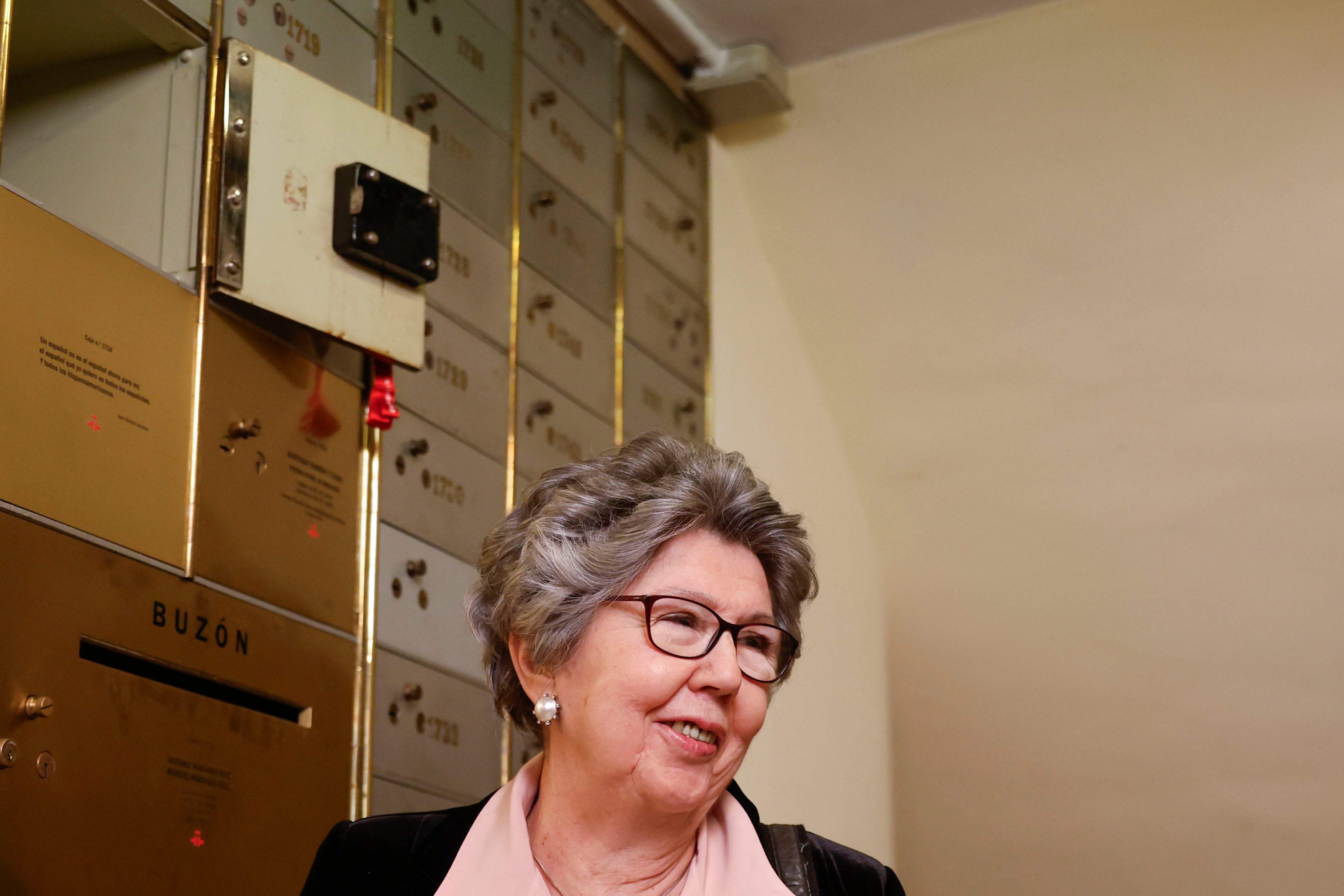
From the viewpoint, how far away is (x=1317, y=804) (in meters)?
3.86

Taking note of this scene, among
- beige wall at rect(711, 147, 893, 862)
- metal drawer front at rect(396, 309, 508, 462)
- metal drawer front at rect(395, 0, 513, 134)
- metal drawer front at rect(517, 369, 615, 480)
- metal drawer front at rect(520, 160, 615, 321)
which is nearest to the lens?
metal drawer front at rect(396, 309, 508, 462)

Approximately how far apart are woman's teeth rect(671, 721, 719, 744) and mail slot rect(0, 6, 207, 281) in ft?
3.85

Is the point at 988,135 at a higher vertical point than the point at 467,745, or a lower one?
higher

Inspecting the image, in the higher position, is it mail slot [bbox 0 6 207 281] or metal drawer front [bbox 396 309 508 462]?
mail slot [bbox 0 6 207 281]

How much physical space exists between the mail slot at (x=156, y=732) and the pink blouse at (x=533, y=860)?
0.60 meters

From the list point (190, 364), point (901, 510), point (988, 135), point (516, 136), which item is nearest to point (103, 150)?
point (190, 364)

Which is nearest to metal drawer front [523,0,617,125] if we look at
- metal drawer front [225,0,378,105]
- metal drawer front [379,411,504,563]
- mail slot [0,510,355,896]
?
metal drawer front [225,0,378,105]

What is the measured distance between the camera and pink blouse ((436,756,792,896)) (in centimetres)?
181

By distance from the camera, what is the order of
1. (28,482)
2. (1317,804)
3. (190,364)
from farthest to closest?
(1317,804)
(190,364)
(28,482)

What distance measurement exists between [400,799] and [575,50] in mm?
1910

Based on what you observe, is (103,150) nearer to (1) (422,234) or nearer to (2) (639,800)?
(1) (422,234)

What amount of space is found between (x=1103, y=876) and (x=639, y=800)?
9.25 feet

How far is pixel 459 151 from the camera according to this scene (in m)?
3.22

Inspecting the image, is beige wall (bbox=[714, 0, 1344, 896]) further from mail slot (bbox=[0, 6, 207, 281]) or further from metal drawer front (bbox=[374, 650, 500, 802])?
mail slot (bbox=[0, 6, 207, 281])
